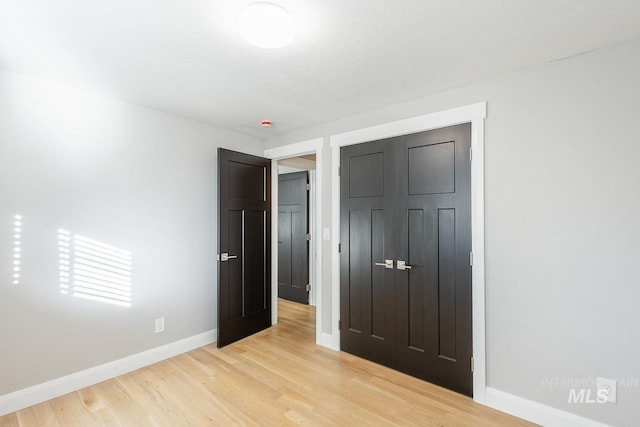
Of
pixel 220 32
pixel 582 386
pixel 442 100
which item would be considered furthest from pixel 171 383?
pixel 442 100

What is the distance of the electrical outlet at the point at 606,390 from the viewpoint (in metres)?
1.75

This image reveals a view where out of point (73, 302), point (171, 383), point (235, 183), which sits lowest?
point (171, 383)

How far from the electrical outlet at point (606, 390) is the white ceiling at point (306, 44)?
2.02 m

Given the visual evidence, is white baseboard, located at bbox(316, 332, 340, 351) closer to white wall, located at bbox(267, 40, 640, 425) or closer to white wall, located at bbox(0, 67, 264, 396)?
white wall, located at bbox(0, 67, 264, 396)

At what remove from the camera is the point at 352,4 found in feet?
4.72

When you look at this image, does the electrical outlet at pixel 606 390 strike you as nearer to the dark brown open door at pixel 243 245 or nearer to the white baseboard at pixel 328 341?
the white baseboard at pixel 328 341

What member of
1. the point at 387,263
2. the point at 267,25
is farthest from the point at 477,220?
the point at 267,25

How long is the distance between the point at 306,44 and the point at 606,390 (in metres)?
2.74

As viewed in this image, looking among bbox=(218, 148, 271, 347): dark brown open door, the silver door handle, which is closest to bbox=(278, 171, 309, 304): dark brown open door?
bbox=(218, 148, 271, 347): dark brown open door

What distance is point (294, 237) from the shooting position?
490 cm

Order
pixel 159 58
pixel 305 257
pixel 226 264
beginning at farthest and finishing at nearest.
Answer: pixel 305 257 → pixel 226 264 → pixel 159 58

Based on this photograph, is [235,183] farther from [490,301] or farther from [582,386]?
[582,386]

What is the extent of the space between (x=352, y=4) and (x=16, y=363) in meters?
3.19

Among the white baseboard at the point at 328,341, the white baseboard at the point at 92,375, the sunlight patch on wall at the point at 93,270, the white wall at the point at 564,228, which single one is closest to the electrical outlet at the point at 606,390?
the white wall at the point at 564,228
